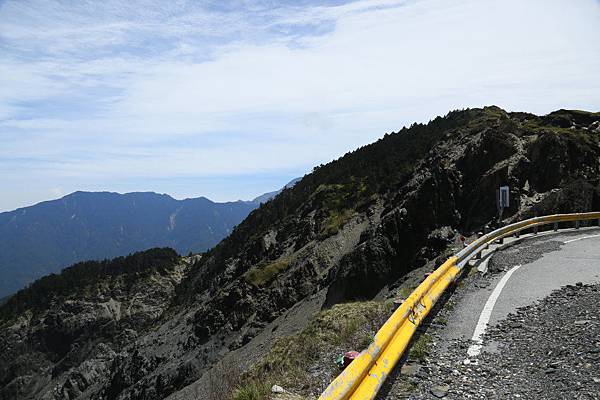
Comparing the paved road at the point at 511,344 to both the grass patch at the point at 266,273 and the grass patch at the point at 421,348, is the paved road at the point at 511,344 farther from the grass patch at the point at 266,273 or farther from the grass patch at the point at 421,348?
the grass patch at the point at 266,273

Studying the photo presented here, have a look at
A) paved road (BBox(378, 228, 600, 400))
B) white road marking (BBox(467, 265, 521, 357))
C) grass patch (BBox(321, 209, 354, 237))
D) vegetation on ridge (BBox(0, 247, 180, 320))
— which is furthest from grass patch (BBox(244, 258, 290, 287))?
vegetation on ridge (BBox(0, 247, 180, 320))

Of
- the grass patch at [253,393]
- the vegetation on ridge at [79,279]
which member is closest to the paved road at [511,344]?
the grass patch at [253,393]

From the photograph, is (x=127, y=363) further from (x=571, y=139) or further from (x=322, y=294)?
(x=571, y=139)

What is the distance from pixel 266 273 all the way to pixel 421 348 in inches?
1266

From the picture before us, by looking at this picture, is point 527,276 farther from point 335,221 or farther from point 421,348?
point 335,221

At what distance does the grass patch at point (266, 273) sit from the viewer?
120 ft

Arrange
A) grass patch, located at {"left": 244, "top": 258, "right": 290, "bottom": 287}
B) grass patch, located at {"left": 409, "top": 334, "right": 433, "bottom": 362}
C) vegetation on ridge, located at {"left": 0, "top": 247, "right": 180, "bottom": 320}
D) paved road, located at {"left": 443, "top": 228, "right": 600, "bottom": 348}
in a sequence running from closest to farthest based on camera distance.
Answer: grass patch, located at {"left": 409, "top": 334, "right": 433, "bottom": 362}
paved road, located at {"left": 443, "top": 228, "right": 600, "bottom": 348}
grass patch, located at {"left": 244, "top": 258, "right": 290, "bottom": 287}
vegetation on ridge, located at {"left": 0, "top": 247, "right": 180, "bottom": 320}

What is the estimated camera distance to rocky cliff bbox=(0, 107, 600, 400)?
27.3m

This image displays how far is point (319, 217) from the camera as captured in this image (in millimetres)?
42031

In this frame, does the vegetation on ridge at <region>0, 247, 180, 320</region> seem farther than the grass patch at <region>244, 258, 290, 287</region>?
Yes

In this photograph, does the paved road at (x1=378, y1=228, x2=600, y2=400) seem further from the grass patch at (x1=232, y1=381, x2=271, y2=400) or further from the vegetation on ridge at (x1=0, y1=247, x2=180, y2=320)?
the vegetation on ridge at (x1=0, y1=247, x2=180, y2=320)

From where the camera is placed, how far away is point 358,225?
37.3 metres

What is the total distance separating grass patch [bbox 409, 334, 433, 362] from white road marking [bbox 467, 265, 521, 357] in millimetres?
503

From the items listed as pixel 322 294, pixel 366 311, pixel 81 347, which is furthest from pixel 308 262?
pixel 81 347
